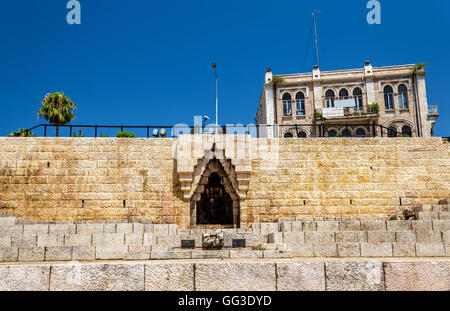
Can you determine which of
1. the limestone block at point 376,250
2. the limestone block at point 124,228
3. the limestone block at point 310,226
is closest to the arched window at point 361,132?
the limestone block at point 310,226

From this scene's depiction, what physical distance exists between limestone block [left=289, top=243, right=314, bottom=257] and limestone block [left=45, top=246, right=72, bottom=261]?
15.5 ft

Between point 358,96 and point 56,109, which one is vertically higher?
point 358,96

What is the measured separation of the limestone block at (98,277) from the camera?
15.8ft

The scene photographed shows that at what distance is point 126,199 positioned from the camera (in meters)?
13.7

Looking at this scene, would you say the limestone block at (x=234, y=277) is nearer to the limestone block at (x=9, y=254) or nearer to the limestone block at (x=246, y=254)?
the limestone block at (x=246, y=254)

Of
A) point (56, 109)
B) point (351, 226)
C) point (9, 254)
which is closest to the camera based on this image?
point (9, 254)

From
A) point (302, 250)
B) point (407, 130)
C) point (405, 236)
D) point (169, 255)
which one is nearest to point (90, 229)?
point (169, 255)

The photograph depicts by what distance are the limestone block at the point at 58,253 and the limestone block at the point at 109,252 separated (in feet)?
1.80

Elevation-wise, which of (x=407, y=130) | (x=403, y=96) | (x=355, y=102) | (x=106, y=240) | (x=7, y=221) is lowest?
(x=106, y=240)

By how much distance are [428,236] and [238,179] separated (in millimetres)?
7095

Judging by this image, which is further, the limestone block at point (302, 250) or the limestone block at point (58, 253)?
the limestone block at point (302, 250)

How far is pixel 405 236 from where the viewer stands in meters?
8.46

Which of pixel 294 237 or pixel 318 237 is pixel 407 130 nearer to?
pixel 318 237

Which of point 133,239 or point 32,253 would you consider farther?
point 133,239
